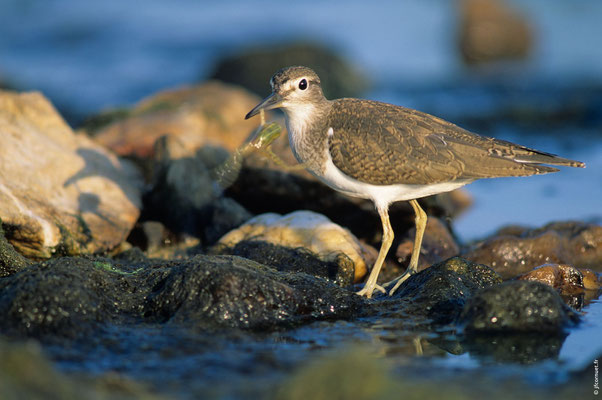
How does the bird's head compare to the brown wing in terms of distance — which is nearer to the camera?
the brown wing

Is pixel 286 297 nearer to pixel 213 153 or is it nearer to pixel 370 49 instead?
pixel 213 153

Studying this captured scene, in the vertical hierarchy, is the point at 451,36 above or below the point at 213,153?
above

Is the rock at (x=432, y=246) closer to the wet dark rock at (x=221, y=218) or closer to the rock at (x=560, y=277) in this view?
the rock at (x=560, y=277)

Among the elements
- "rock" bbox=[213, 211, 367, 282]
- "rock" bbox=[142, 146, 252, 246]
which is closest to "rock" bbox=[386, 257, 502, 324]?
"rock" bbox=[213, 211, 367, 282]

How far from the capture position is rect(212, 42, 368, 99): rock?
1750 cm

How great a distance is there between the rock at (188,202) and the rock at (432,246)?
1982mm

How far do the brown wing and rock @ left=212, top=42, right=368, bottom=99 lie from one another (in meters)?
9.96

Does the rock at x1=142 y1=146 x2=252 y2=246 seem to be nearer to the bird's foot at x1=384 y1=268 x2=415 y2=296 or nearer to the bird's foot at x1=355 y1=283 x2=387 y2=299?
the bird's foot at x1=384 y1=268 x2=415 y2=296

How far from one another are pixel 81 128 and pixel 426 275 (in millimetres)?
7431

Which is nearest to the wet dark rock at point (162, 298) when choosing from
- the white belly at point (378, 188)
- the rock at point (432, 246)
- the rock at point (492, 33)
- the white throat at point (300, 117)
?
the white belly at point (378, 188)

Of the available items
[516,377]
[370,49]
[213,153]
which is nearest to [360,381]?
[516,377]

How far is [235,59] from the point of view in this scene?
1809 centimetres

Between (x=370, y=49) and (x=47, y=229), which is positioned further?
(x=370, y=49)

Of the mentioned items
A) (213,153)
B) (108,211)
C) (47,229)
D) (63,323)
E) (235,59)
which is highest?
(235,59)
